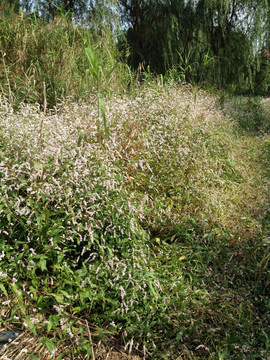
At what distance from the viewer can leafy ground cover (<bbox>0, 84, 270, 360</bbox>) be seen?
168 cm

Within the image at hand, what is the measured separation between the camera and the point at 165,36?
7719mm

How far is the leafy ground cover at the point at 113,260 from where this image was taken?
5.50ft

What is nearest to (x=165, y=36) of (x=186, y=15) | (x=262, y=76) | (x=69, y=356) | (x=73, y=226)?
(x=186, y=15)

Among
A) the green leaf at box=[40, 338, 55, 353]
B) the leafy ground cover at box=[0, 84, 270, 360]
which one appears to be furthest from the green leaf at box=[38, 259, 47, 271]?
the green leaf at box=[40, 338, 55, 353]

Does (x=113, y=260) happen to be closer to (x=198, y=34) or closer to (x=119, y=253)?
(x=119, y=253)

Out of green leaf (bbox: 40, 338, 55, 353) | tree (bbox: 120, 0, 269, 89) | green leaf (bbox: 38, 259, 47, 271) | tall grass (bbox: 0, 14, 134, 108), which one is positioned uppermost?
tree (bbox: 120, 0, 269, 89)

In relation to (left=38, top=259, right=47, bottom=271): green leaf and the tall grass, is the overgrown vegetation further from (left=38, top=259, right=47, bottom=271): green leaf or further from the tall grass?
the tall grass

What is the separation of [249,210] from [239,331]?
4.78ft

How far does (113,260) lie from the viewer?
1922mm

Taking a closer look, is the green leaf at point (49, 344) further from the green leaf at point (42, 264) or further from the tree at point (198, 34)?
the tree at point (198, 34)

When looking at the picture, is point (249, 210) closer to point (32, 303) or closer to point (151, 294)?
point (151, 294)

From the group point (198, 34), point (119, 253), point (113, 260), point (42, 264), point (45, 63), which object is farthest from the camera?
point (198, 34)

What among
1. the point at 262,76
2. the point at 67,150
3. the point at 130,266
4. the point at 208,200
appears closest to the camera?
the point at 130,266

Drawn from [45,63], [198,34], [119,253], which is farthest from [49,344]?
[198,34]
